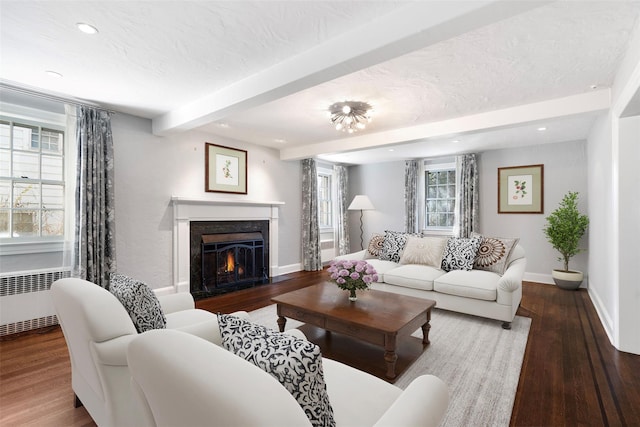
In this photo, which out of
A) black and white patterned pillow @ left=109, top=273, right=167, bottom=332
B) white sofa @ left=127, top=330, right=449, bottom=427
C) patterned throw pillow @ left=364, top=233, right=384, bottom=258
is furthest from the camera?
patterned throw pillow @ left=364, top=233, right=384, bottom=258

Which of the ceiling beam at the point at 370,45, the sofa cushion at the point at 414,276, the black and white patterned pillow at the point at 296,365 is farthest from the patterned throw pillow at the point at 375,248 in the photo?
the black and white patterned pillow at the point at 296,365

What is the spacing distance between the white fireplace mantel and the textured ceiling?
3.86ft

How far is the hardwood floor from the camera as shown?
1.81 m

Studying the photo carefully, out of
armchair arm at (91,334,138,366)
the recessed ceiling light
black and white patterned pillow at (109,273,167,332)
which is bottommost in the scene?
armchair arm at (91,334,138,366)

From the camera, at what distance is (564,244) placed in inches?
181

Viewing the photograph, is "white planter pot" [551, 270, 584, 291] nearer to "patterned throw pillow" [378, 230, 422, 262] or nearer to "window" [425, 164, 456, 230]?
"window" [425, 164, 456, 230]

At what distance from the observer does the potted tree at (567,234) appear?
4551mm

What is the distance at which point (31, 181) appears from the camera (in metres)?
3.25

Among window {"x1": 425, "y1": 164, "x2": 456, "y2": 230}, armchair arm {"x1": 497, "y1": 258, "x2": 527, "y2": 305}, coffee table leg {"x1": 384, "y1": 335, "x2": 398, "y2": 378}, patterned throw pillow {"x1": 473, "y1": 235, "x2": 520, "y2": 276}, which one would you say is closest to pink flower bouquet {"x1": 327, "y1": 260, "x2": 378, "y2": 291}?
coffee table leg {"x1": 384, "y1": 335, "x2": 398, "y2": 378}

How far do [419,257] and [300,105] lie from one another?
260cm

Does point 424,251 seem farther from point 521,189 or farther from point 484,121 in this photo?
point 521,189

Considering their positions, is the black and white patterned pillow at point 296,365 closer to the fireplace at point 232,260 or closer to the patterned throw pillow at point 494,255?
the patterned throw pillow at point 494,255

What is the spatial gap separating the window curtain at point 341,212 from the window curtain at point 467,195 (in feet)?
8.27

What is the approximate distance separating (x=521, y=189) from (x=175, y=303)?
5.81 meters
